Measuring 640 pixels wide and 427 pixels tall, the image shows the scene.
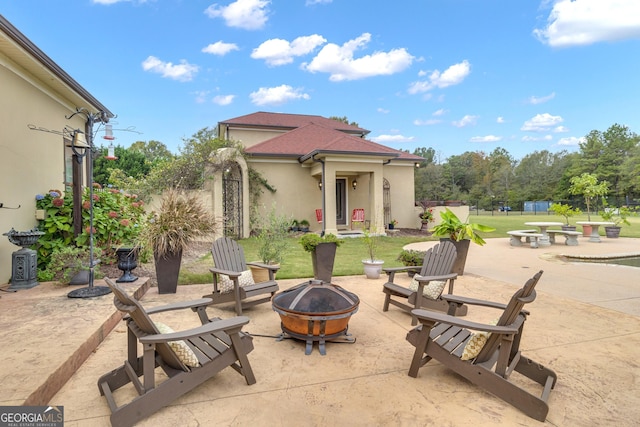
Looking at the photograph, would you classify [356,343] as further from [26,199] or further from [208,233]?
[26,199]

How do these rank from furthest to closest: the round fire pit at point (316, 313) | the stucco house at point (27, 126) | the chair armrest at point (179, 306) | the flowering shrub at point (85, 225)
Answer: the flowering shrub at point (85, 225)
the stucco house at point (27, 126)
the round fire pit at point (316, 313)
the chair armrest at point (179, 306)

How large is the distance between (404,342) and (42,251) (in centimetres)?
622

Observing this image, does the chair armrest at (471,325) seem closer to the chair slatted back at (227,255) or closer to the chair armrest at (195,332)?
the chair armrest at (195,332)

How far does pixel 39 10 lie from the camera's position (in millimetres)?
7613

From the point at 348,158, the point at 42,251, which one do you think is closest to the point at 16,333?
the point at 42,251

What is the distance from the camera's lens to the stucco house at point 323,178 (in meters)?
13.2

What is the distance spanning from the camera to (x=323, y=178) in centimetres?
1312

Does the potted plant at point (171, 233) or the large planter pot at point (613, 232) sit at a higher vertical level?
the potted plant at point (171, 233)

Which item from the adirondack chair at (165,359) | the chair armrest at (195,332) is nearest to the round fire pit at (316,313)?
the adirondack chair at (165,359)

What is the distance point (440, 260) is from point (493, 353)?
2033 millimetres

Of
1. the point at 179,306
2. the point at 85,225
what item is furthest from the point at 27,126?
the point at 179,306

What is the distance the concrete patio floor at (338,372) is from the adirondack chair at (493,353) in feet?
0.38

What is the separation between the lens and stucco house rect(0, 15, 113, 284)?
5043 millimetres

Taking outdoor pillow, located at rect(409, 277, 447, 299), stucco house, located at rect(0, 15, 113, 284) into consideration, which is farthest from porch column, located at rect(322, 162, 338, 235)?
outdoor pillow, located at rect(409, 277, 447, 299)
